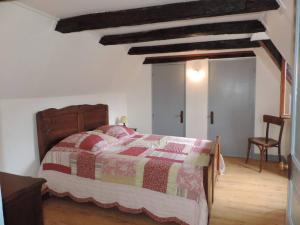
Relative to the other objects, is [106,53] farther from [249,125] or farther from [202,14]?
[249,125]

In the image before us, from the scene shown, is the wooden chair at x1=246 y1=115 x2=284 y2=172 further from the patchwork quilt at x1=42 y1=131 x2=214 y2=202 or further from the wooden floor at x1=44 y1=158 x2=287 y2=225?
the patchwork quilt at x1=42 y1=131 x2=214 y2=202

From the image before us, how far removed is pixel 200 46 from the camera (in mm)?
3828

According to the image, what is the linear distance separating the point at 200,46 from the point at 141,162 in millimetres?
2226

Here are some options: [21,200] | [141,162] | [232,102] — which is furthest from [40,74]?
[232,102]

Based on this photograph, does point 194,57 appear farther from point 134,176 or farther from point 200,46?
point 134,176

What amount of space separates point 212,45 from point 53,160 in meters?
2.94

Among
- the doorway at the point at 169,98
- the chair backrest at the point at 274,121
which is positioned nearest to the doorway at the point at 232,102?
the chair backrest at the point at 274,121

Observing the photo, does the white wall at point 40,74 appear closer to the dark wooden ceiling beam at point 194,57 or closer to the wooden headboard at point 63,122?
the wooden headboard at point 63,122

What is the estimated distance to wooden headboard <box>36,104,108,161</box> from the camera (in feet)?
10.3

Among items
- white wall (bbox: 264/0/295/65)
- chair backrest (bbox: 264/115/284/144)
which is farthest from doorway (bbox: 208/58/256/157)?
white wall (bbox: 264/0/295/65)

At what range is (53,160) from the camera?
3.06 meters

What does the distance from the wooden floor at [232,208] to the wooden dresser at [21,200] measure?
46.2 inches

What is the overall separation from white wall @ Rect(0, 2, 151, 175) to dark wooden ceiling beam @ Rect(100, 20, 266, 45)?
0.54 metres

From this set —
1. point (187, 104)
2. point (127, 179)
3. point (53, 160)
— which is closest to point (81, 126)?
point (53, 160)
